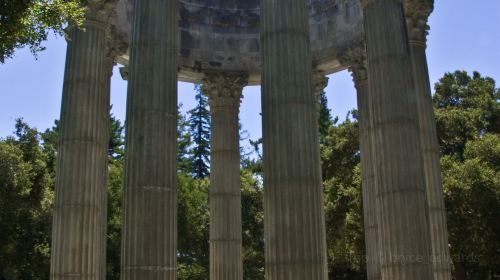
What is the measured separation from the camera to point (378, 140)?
118 ft

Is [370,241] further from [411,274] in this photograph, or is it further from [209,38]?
[209,38]

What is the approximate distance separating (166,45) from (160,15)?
185 centimetres

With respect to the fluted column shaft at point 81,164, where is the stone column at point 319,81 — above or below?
above

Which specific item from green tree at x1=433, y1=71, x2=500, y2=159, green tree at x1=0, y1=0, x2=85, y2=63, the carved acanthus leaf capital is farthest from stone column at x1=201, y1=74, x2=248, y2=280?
green tree at x1=0, y1=0, x2=85, y2=63

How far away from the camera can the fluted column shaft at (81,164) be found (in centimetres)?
3681

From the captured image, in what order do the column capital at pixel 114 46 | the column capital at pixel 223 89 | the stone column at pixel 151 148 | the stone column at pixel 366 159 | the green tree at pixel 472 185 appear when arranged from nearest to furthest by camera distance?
the stone column at pixel 151 148 < the stone column at pixel 366 159 < the column capital at pixel 114 46 < the column capital at pixel 223 89 < the green tree at pixel 472 185

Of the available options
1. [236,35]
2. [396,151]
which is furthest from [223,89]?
[396,151]

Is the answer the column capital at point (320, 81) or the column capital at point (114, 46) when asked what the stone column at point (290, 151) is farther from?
the column capital at point (320, 81)

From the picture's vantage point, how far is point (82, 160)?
38.7m

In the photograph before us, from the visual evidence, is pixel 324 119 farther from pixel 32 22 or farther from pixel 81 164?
pixel 32 22

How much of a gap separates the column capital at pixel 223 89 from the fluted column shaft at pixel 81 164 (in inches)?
649

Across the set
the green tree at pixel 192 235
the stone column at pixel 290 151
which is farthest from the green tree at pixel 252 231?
the stone column at pixel 290 151

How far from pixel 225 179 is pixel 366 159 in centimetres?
1266

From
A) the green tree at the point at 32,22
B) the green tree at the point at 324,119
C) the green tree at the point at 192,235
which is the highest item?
the green tree at the point at 324,119
